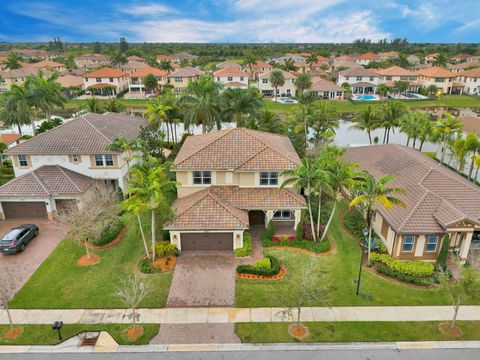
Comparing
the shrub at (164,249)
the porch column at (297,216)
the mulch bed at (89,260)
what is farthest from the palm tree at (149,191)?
the porch column at (297,216)

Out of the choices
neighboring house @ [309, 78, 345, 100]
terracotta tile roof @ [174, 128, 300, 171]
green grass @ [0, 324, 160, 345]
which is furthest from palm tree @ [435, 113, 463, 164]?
neighboring house @ [309, 78, 345, 100]

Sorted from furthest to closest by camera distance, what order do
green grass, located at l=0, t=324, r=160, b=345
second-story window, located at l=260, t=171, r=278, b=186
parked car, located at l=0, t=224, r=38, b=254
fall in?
second-story window, located at l=260, t=171, r=278, b=186, parked car, located at l=0, t=224, r=38, b=254, green grass, located at l=0, t=324, r=160, b=345

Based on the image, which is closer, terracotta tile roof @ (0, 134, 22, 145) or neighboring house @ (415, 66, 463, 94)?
terracotta tile roof @ (0, 134, 22, 145)

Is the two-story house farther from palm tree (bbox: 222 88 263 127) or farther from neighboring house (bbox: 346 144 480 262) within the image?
neighboring house (bbox: 346 144 480 262)

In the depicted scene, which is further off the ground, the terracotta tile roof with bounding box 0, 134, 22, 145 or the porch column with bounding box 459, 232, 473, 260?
the terracotta tile roof with bounding box 0, 134, 22, 145

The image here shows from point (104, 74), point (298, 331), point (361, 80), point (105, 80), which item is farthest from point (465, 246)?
point (104, 74)

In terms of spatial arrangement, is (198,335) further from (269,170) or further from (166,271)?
(269,170)

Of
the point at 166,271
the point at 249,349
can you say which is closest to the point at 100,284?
the point at 166,271
